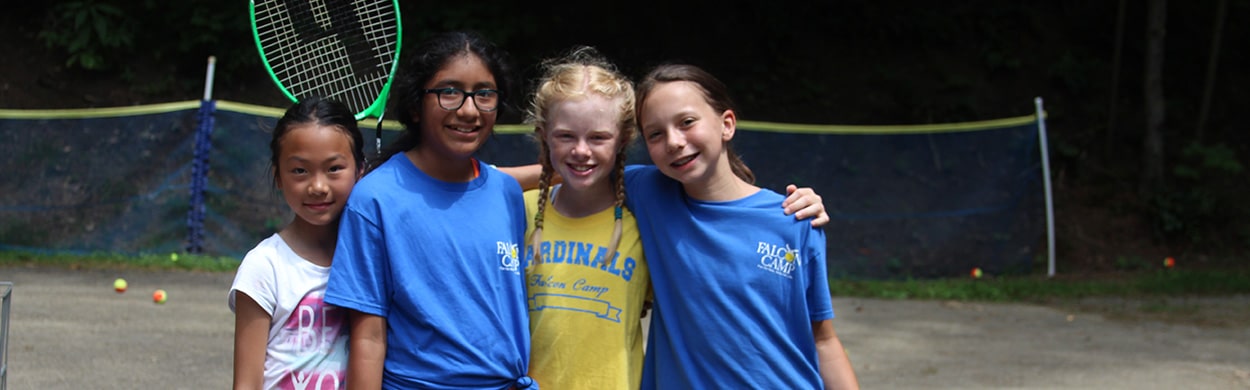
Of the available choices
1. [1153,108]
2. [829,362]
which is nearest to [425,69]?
[829,362]

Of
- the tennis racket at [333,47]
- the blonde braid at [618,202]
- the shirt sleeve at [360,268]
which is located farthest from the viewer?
the tennis racket at [333,47]

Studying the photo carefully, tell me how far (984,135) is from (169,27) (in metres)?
8.93

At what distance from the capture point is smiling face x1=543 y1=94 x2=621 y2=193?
271 centimetres

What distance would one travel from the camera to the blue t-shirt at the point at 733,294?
2693 mm

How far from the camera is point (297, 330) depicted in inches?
104

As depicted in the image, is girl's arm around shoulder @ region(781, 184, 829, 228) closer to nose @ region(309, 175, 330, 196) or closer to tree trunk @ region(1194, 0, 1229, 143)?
nose @ region(309, 175, 330, 196)

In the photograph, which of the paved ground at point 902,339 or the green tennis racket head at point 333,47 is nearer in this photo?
the green tennis racket head at point 333,47

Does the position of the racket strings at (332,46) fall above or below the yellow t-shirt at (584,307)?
above

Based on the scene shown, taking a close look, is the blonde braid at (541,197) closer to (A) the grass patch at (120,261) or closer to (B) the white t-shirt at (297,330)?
(B) the white t-shirt at (297,330)

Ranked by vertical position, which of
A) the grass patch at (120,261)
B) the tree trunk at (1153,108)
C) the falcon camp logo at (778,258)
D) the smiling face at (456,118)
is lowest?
the falcon camp logo at (778,258)

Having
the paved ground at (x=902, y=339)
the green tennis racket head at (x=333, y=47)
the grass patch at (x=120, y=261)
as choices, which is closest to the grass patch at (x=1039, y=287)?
the paved ground at (x=902, y=339)

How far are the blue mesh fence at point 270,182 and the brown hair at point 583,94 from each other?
6.06 meters

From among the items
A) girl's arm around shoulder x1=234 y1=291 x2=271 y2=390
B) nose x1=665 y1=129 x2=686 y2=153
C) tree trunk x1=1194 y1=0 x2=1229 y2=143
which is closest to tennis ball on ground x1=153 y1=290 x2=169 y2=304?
girl's arm around shoulder x1=234 y1=291 x2=271 y2=390

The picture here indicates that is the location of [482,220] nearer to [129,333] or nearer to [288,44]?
[288,44]
